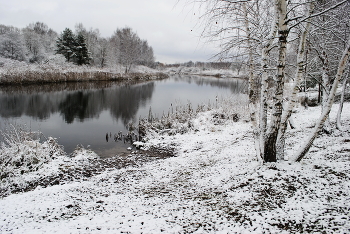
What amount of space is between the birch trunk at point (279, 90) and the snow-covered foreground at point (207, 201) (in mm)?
399

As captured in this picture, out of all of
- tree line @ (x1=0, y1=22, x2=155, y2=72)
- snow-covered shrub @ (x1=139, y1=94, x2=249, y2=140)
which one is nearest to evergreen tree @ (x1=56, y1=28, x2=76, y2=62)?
tree line @ (x1=0, y1=22, x2=155, y2=72)

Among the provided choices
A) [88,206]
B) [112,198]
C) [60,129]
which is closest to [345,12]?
[112,198]

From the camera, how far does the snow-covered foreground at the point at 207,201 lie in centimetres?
345

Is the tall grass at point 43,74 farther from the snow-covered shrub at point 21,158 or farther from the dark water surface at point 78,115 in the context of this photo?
the snow-covered shrub at point 21,158

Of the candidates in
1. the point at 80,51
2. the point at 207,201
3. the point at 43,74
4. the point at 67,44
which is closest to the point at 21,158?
the point at 207,201

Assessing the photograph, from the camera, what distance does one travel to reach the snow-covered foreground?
345 centimetres

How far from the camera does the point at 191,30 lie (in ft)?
14.8

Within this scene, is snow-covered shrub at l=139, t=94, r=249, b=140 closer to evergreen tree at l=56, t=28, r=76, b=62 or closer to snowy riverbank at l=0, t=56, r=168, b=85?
snowy riverbank at l=0, t=56, r=168, b=85

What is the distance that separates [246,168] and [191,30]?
3753mm

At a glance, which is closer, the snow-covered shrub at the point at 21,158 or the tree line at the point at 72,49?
the snow-covered shrub at the point at 21,158

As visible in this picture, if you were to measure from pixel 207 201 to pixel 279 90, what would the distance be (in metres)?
2.89

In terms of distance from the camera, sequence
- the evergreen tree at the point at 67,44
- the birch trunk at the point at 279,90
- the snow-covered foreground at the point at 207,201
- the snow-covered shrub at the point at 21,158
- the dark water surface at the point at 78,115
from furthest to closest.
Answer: the evergreen tree at the point at 67,44 → the dark water surface at the point at 78,115 → the snow-covered shrub at the point at 21,158 → the birch trunk at the point at 279,90 → the snow-covered foreground at the point at 207,201

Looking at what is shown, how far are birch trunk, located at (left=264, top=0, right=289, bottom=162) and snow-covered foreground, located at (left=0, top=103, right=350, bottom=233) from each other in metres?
0.40

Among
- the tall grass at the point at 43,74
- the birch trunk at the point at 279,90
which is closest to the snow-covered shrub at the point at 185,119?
the birch trunk at the point at 279,90
